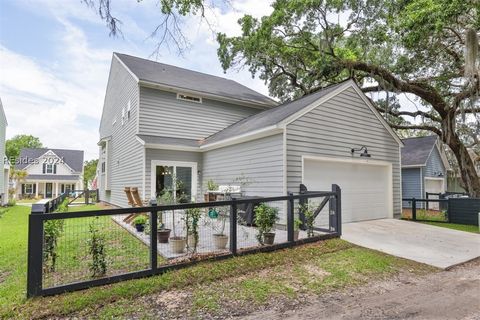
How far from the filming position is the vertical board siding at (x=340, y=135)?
822 centimetres

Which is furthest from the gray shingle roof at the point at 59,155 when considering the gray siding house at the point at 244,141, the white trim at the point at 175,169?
the white trim at the point at 175,169

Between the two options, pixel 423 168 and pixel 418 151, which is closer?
pixel 423 168

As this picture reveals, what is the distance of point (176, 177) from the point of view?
11.5 meters

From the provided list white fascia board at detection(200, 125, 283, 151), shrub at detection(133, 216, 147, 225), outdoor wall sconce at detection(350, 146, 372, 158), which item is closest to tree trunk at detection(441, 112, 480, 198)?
outdoor wall sconce at detection(350, 146, 372, 158)

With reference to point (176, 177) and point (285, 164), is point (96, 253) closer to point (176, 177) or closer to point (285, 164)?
point (285, 164)

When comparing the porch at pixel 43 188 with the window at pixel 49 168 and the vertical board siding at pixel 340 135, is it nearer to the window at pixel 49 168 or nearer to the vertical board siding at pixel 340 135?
the window at pixel 49 168

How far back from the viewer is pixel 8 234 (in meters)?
8.23

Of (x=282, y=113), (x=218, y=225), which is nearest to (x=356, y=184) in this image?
(x=282, y=113)

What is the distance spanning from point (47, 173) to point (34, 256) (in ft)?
113

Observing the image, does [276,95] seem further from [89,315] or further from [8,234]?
[89,315]

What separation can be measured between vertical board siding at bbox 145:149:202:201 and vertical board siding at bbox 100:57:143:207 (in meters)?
0.30

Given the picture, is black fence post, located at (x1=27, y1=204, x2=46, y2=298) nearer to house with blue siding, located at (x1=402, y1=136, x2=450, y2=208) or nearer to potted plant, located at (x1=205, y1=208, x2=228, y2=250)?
potted plant, located at (x1=205, y1=208, x2=228, y2=250)

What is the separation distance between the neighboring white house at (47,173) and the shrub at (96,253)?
31893mm

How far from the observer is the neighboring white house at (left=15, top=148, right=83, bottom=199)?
105 feet
